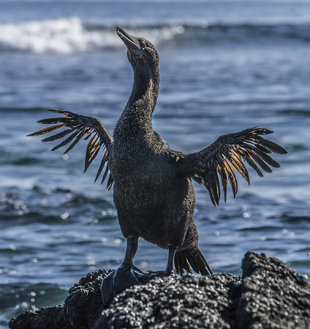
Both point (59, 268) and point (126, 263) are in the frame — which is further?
point (59, 268)

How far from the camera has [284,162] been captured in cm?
1298

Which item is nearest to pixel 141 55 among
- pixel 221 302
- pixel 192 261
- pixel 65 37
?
pixel 192 261

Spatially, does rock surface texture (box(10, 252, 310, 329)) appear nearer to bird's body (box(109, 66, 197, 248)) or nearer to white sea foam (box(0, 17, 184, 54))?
bird's body (box(109, 66, 197, 248))

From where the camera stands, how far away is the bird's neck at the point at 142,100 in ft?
17.1

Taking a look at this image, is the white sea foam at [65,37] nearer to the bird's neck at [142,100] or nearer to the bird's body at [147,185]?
the bird's neck at [142,100]

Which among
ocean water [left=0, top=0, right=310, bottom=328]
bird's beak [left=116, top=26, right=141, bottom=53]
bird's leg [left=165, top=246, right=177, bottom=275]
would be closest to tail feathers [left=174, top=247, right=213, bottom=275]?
bird's leg [left=165, top=246, right=177, bottom=275]

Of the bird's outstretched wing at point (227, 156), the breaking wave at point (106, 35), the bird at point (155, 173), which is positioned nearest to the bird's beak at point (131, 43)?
the bird at point (155, 173)

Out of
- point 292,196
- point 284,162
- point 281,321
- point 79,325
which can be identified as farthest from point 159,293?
point 284,162

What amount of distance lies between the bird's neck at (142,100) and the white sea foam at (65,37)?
2741 cm

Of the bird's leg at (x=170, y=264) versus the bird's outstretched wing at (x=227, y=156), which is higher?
the bird's outstretched wing at (x=227, y=156)

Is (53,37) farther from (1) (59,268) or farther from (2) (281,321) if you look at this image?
(2) (281,321)

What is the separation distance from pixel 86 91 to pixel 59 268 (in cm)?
1290

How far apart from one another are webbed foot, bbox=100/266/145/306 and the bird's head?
1.37 m

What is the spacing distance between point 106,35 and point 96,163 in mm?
24735
